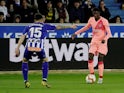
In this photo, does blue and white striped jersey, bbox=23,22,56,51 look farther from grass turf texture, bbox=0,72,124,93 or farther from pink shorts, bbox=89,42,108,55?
pink shorts, bbox=89,42,108,55

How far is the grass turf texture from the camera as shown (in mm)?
15898

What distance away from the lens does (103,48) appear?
18844 millimetres

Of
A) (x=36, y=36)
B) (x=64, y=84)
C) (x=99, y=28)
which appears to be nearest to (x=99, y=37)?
(x=99, y=28)

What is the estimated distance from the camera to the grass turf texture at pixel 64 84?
1590 centimetres

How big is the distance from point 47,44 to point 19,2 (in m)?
2.77

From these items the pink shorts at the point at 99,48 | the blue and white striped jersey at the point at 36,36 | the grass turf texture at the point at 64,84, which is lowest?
the grass turf texture at the point at 64,84

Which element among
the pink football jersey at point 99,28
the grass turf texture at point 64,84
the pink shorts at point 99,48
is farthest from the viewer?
the pink shorts at point 99,48

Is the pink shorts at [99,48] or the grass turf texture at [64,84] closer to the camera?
the grass turf texture at [64,84]

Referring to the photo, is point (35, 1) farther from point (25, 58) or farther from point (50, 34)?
point (25, 58)

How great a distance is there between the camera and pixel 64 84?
59.6ft

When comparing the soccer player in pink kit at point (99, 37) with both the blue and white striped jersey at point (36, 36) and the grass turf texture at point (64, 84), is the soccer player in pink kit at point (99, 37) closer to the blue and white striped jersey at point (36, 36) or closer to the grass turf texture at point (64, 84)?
the grass turf texture at point (64, 84)

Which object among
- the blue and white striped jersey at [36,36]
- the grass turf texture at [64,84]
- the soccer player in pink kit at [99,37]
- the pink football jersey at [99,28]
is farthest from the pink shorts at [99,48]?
the blue and white striped jersey at [36,36]

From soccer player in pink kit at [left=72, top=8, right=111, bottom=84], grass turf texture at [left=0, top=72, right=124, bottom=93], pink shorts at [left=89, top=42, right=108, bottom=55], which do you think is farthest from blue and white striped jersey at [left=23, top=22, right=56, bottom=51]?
pink shorts at [left=89, top=42, right=108, bottom=55]

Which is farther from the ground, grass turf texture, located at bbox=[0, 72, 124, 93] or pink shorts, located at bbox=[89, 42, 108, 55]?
pink shorts, located at bbox=[89, 42, 108, 55]
